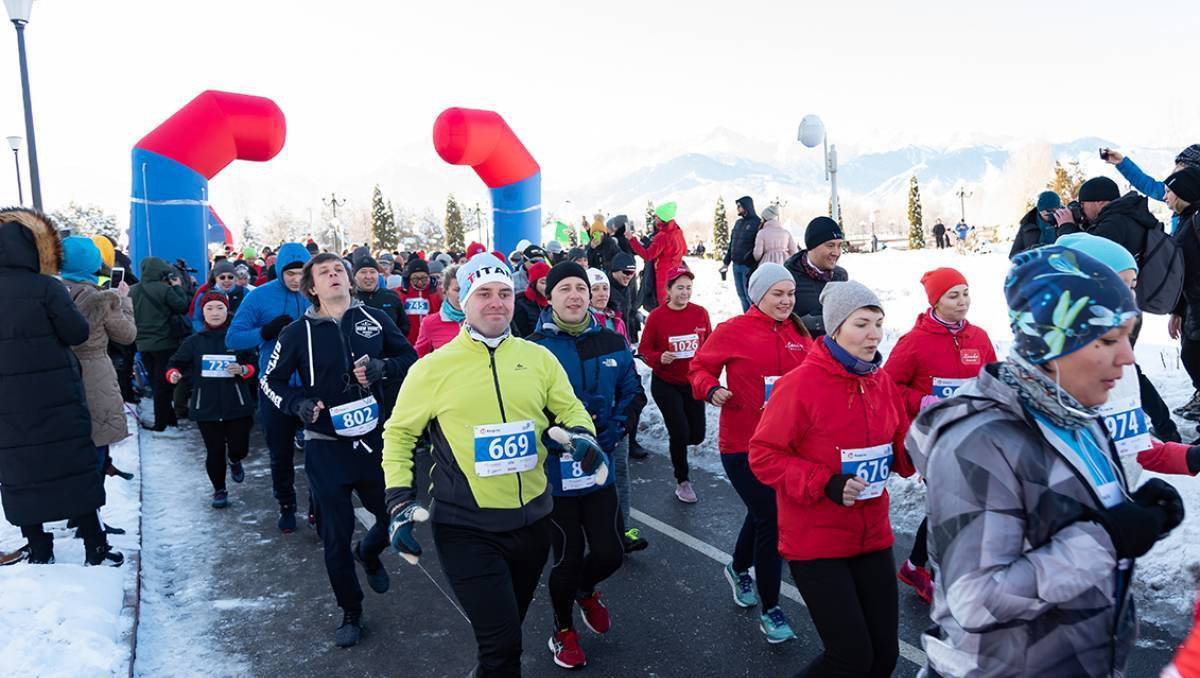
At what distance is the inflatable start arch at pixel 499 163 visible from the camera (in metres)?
15.9

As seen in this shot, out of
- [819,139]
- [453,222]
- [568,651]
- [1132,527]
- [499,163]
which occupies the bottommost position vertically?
[568,651]

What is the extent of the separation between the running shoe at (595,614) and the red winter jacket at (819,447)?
1610 millimetres

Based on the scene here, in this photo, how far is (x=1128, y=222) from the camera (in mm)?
5895

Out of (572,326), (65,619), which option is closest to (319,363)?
(572,326)

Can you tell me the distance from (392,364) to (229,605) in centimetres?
198

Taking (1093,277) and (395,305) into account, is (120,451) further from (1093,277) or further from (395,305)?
(1093,277)

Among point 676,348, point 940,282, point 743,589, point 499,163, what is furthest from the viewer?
point 499,163

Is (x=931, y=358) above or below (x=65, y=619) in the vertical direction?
above

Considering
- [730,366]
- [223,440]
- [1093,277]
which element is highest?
[1093,277]

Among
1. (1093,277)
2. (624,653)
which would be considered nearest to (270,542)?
(624,653)

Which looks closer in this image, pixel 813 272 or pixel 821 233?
pixel 821 233

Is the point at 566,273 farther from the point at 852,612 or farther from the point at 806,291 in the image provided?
the point at 852,612

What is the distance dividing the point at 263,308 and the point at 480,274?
3.97 metres

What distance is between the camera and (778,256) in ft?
37.5
